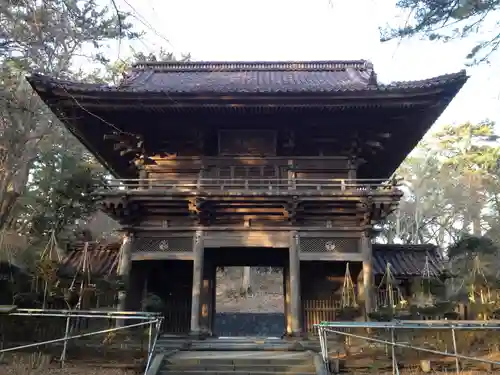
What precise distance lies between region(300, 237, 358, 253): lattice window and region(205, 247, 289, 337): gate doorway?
5.98 ft

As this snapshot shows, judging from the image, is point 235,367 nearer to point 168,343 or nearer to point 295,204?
point 168,343

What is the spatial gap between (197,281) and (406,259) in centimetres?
741

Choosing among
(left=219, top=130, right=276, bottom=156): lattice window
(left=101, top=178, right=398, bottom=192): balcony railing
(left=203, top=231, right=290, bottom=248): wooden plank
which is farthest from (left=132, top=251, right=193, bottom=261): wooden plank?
(left=219, top=130, right=276, bottom=156): lattice window

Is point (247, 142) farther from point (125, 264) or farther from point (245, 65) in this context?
point (245, 65)

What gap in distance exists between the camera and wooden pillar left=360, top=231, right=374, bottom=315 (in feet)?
38.8

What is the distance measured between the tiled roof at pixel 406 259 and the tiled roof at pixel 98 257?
333 inches

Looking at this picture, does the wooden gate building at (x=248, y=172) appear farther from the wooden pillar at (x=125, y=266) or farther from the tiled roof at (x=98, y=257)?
the tiled roof at (x=98, y=257)

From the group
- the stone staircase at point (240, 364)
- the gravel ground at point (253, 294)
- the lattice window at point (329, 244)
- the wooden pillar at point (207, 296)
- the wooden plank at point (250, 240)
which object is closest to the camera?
the stone staircase at point (240, 364)

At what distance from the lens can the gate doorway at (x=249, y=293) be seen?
14711 mm

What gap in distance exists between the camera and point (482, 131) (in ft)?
117

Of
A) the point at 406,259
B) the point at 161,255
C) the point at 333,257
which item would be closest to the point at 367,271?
the point at 333,257

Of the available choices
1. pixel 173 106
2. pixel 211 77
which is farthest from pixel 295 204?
pixel 211 77

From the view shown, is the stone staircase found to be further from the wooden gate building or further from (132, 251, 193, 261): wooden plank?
(132, 251, 193, 261): wooden plank

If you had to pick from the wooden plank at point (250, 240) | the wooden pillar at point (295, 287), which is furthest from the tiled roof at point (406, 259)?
the wooden plank at point (250, 240)
